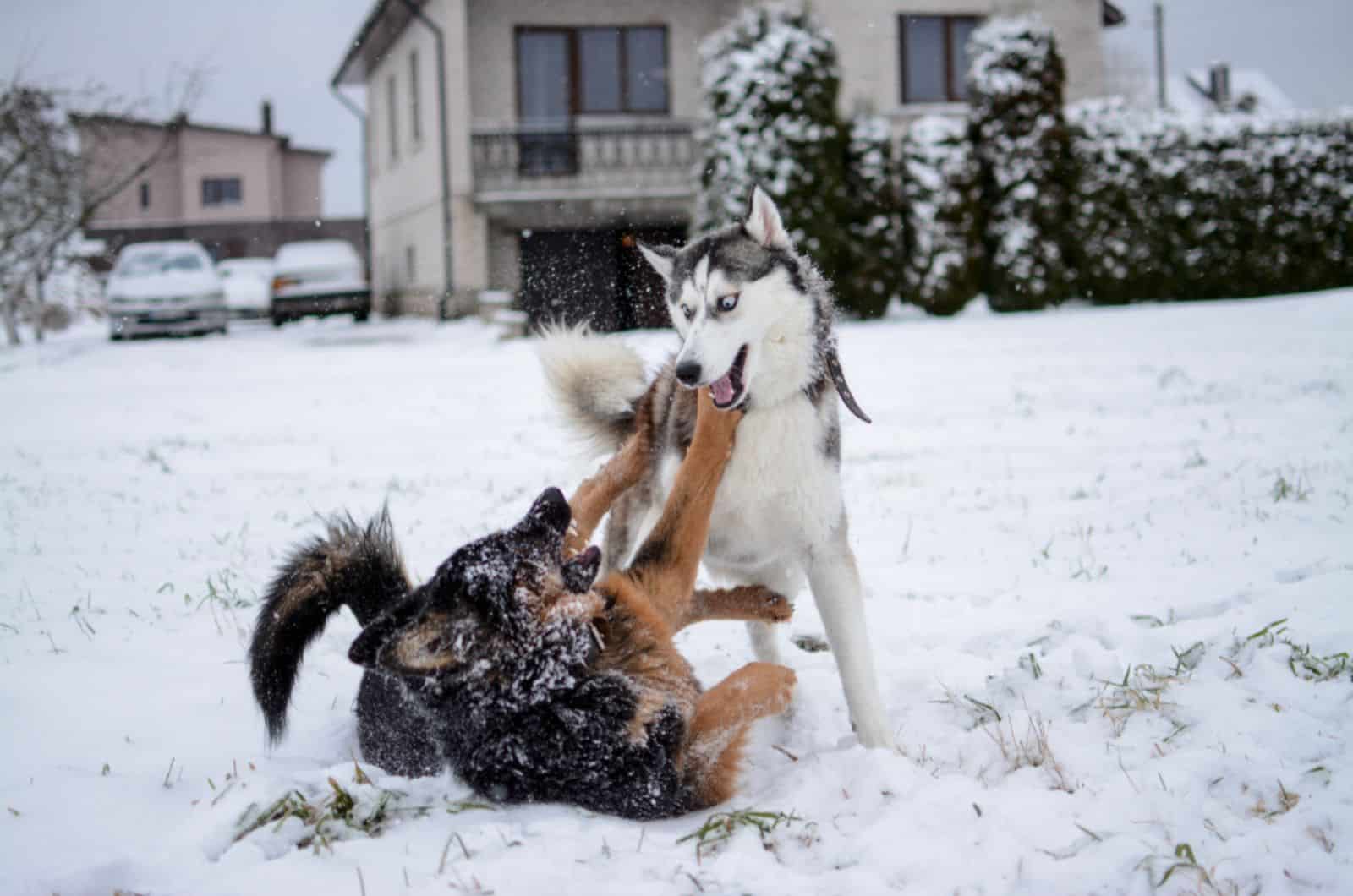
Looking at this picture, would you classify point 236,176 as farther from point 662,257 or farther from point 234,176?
point 662,257

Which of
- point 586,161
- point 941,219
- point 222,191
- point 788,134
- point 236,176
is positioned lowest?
point 941,219

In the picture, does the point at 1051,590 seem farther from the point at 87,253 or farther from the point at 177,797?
the point at 87,253

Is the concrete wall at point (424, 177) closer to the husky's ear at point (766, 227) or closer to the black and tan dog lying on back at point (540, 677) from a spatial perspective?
the husky's ear at point (766, 227)

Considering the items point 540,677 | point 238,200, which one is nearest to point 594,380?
point 540,677

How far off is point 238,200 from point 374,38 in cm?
1726

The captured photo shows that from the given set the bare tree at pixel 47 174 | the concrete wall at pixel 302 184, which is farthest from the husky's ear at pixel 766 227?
the concrete wall at pixel 302 184

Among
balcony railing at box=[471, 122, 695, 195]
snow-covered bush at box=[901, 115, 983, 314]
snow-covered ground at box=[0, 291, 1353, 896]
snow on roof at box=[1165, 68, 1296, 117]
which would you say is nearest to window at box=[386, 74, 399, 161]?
balcony railing at box=[471, 122, 695, 195]

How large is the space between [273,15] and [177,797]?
8562mm

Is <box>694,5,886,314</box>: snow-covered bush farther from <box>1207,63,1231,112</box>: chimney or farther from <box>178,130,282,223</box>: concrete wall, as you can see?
<box>1207,63,1231,112</box>: chimney

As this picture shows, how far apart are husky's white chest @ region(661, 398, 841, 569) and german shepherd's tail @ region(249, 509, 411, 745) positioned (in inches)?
33.3

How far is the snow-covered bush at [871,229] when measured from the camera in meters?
14.1

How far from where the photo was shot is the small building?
94.0 feet

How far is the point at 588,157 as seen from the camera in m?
18.2

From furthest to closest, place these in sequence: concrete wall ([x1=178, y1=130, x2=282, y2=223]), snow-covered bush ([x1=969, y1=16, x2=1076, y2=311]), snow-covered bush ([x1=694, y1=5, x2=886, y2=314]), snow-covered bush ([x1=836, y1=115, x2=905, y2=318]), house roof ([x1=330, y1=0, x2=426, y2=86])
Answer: concrete wall ([x1=178, y1=130, x2=282, y2=223])
house roof ([x1=330, y1=0, x2=426, y2=86])
snow-covered bush ([x1=969, y1=16, x2=1076, y2=311])
snow-covered bush ([x1=836, y1=115, x2=905, y2=318])
snow-covered bush ([x1=694, y1=5, x2=886, y2=314])
